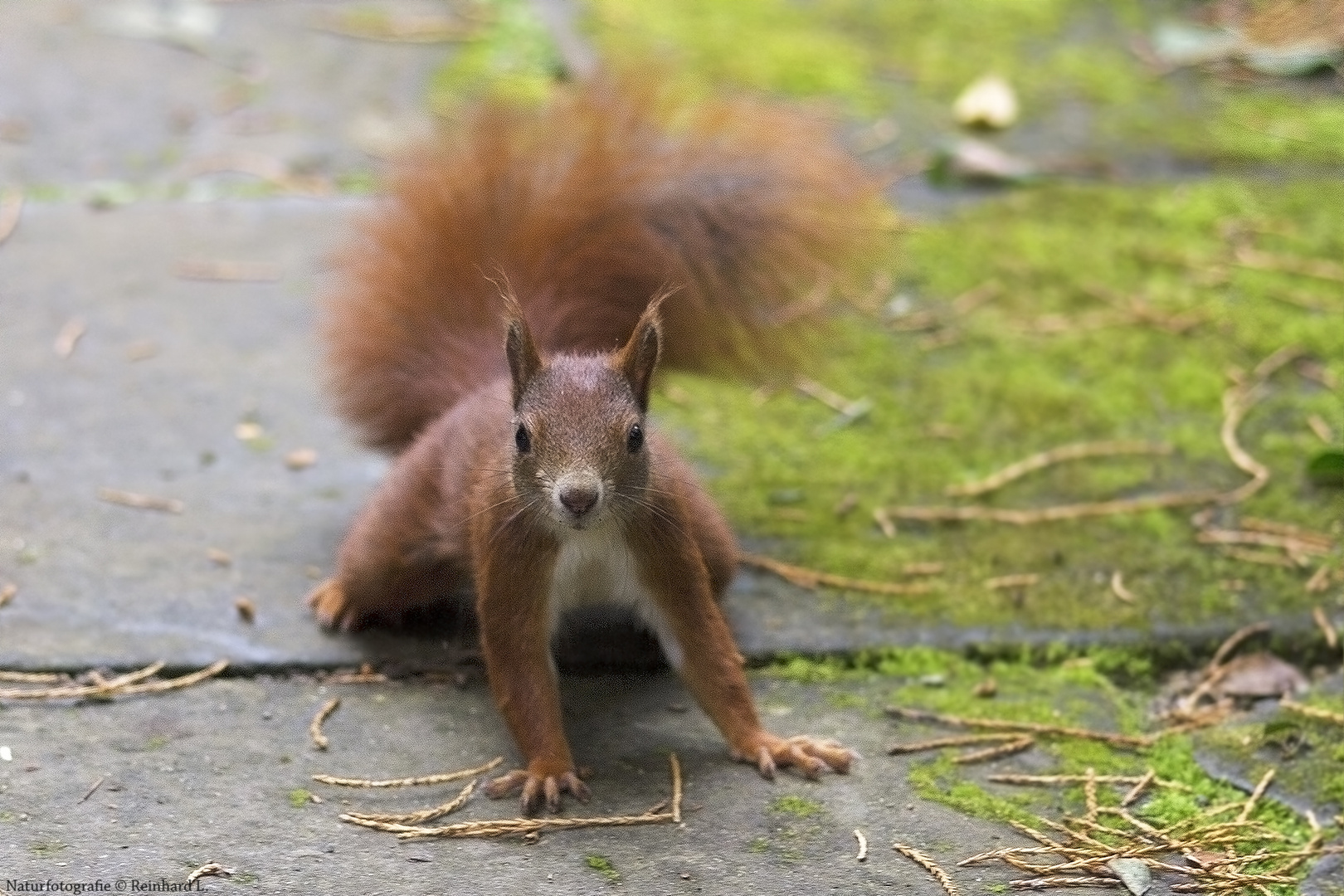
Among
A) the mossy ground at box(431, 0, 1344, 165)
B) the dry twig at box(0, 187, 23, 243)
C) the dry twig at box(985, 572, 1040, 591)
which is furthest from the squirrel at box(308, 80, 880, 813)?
the mossy ground at box(431, 0, 1344, 165)

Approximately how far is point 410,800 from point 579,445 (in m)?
0.43

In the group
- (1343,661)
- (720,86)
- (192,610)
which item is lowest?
(1343,661)

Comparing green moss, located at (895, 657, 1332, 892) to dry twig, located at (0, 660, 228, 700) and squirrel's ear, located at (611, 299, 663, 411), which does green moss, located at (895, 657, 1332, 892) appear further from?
dry twig, located at (0, 660, 228, 700)

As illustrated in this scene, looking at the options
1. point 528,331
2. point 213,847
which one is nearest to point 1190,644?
point 528,331

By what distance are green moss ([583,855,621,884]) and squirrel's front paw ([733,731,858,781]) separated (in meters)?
0.26

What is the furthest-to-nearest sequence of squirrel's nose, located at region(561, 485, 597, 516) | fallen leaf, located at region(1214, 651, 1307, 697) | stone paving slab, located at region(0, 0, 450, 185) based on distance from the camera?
stone paving slab, located at region(0, 0, 450, 185)
fallen leaf, located at region(1214, 651, 1307, 697)
squirrel's nose, located at region(561, 485, 597, 516)

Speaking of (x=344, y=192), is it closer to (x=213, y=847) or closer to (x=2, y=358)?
(x=2, y=358)

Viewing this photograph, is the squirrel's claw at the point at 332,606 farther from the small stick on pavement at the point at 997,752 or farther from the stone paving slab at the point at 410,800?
the small stick on pavement at the point at 997,752

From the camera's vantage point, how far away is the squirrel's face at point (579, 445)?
178 centimetres

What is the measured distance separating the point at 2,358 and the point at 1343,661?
6.97 feet

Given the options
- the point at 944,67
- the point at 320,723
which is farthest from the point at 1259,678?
the point at 944,67

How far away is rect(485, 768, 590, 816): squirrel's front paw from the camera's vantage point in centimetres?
182

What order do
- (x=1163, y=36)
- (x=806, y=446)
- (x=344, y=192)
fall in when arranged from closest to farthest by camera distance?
(x=806, y=446) < (x=344, y=192) < (x=1163, y=36)

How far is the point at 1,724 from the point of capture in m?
1.89
